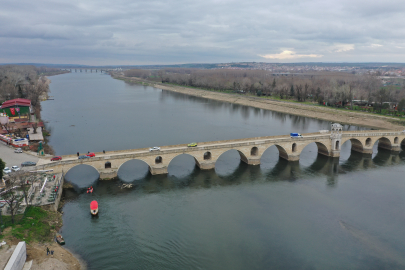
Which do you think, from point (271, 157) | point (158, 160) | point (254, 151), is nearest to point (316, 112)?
point (271, 157)

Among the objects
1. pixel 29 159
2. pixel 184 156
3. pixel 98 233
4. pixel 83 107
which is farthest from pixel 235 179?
pixel 83 107

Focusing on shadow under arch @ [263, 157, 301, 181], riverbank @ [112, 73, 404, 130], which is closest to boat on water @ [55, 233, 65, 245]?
shadow under arch @ [263, 157, 301, 181]

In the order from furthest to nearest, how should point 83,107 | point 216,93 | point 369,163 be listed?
point 216,93 < point 83,107 < point 369,163

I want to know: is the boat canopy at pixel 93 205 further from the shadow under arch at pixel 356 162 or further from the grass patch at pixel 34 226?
the shadow under arch at pixel 356 162

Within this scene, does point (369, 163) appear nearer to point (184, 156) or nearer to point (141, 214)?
point (184, 156)

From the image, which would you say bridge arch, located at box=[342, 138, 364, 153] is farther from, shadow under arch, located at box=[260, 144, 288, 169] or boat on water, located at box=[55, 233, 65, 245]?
boat on water, located at box=[55, 233, 65, 245]
